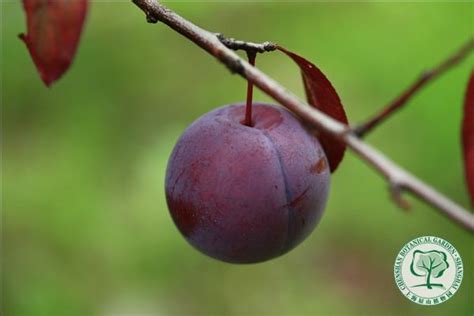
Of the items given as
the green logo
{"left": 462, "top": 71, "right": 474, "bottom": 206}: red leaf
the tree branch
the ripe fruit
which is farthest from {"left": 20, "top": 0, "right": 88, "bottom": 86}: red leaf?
the green logo

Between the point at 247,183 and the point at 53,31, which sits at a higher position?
the point at 53,31

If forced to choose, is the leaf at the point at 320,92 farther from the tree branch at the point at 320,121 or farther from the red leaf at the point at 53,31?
the red leaf at the point at 53,31

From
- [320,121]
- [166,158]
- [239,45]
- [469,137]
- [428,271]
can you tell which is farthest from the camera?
[166,158]

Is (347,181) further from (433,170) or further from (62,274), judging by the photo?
(62,274)

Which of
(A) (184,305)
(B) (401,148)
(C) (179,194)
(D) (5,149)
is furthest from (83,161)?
(C) (179,194)

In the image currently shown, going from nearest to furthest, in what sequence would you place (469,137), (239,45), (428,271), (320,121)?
(320,121), (469,137), (239,45), (428,271)

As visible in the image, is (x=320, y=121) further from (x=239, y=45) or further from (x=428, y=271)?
(x=428, y=271)

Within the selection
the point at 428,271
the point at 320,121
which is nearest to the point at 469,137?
the point at 320,121
